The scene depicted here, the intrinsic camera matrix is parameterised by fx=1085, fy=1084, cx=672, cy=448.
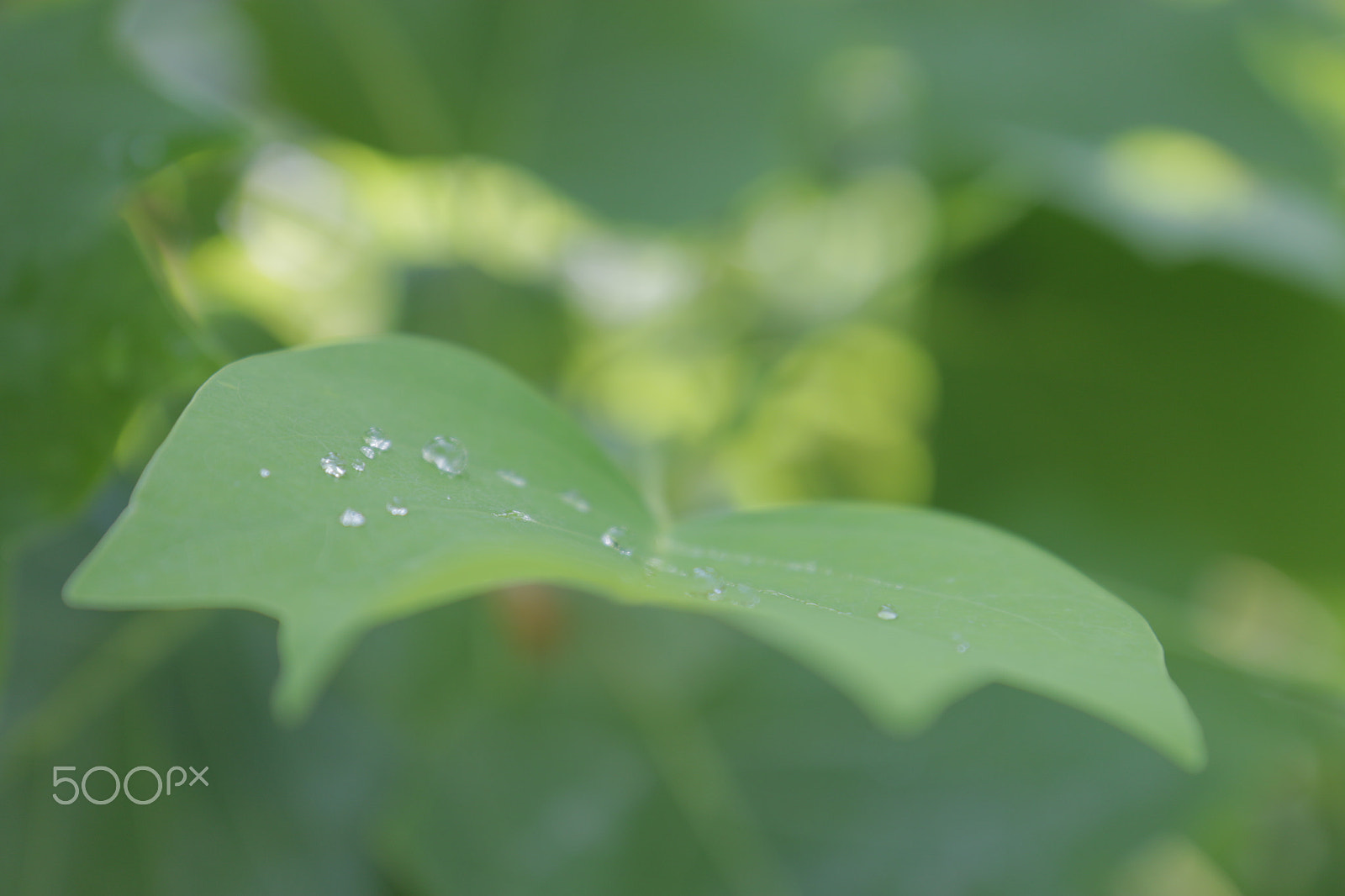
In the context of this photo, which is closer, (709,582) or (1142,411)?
(709,582)

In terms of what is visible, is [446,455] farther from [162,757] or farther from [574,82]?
[574,82]

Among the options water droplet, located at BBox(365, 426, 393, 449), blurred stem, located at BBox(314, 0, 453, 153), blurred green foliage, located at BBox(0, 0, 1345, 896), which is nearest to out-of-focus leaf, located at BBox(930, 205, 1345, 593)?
blurred green foliage, located at BBox(0, 0, 1345, 896)

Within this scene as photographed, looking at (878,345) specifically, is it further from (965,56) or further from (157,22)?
(157,22)

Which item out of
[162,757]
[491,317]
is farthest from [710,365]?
[162,757]

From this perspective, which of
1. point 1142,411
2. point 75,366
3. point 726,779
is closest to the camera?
point 75,366

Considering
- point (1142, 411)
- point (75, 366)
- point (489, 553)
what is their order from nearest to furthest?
1. point (489, 553)
2. point (75, 366)
3. point (1142, 411)

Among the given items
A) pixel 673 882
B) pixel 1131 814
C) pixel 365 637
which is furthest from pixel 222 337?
pixel 1131 814
